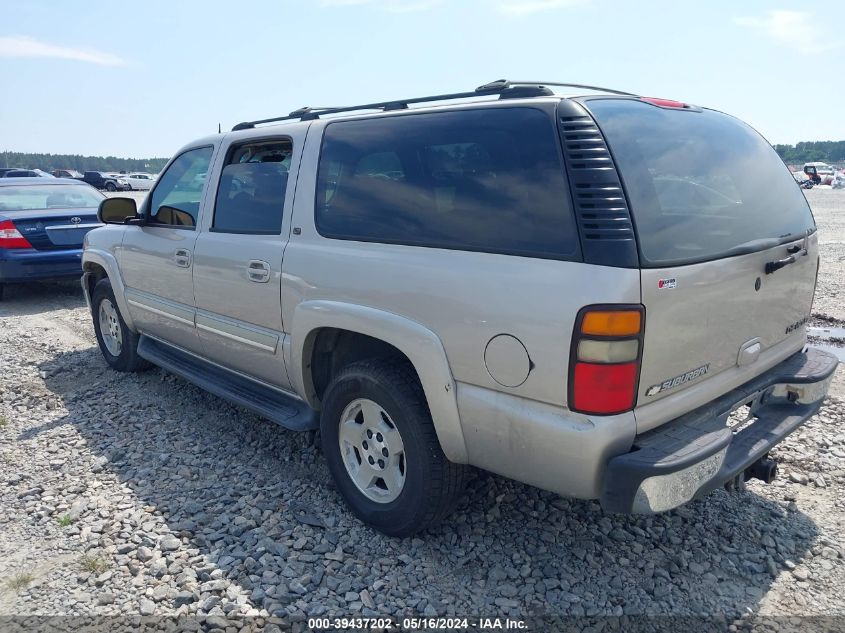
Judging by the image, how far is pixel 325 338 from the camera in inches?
128

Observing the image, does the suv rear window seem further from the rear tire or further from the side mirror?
the rear tire

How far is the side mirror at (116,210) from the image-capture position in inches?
184

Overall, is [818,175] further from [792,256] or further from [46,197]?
[792,256]

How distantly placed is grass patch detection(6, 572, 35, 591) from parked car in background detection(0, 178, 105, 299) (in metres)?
5.77

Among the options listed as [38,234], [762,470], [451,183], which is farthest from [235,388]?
[38,234]

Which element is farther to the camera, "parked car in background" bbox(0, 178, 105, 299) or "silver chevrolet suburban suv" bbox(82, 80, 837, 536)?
"parked car in background" bbox(0, 178, 105, 299)

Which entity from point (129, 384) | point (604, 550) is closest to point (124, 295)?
point (129, 384)

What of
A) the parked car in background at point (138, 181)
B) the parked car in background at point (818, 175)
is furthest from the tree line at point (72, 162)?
the parked car in background at point (818, 175)

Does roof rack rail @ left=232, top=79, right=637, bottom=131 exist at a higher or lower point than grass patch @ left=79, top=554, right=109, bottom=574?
higher

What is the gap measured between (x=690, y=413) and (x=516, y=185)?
117cm

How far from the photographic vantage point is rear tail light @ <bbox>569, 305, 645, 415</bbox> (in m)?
2.17

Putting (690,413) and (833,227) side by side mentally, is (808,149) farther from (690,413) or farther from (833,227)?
(690,413)

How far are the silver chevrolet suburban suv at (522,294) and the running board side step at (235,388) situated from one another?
0.02m

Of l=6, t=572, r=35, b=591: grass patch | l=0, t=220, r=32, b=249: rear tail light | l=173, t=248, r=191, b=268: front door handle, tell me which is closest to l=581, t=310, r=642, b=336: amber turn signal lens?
l=6, t=572, r=35, b=591: grass patch
